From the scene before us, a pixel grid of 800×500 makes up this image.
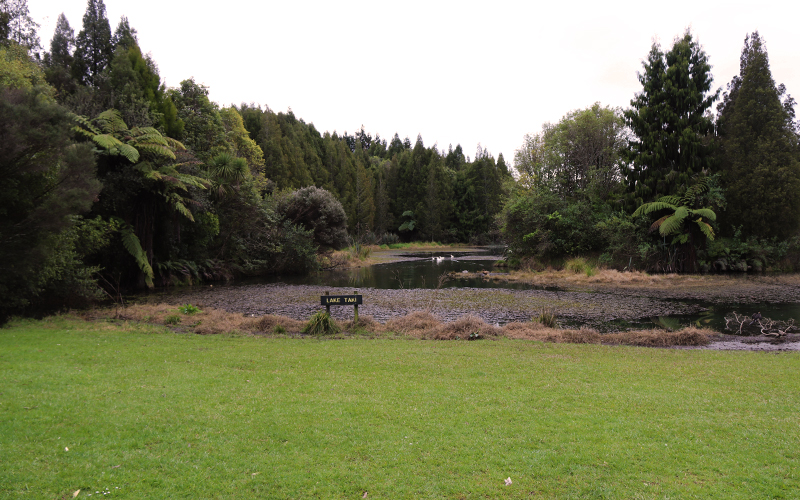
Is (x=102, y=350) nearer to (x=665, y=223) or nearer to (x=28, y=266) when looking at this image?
(x=28, y=266)

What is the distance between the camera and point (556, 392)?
7.14 meters

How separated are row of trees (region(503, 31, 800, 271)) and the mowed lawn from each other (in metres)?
23.4

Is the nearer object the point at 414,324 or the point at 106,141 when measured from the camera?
the point at 414,324

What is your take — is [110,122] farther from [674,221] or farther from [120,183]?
[674,221]

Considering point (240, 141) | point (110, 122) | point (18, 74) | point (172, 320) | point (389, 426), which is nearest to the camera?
point (389, 426)

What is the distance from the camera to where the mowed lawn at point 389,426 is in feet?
14.3

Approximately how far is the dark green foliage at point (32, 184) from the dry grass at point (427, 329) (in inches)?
129

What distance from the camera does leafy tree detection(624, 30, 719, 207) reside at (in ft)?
101

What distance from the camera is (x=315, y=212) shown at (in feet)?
123

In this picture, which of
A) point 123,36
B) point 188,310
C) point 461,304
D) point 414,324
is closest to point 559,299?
point 461,304

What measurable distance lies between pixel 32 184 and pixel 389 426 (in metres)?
12.2

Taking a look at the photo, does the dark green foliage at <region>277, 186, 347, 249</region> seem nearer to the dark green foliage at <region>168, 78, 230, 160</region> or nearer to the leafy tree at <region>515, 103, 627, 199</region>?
the dark green foliage at <region>168, 78, 230, 160</region>

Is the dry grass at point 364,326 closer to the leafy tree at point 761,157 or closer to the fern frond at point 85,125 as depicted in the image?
the fern frond at point 85,125

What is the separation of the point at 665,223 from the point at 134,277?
31.5m
